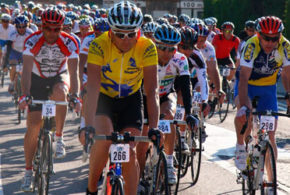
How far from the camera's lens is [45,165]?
7.11 metres

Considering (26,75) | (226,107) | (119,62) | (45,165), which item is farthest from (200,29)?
(226,107)

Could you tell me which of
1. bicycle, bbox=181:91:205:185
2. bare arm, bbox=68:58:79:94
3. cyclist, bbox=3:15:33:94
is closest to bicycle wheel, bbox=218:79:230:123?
cyclist, bbox=3:15:33:94

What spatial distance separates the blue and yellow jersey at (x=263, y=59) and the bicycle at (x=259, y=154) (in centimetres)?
39

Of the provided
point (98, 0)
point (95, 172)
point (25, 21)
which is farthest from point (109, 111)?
point (98, 0)

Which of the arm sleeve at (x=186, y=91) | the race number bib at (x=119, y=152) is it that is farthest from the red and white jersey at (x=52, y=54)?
the race number bib at (x=119, y=152)

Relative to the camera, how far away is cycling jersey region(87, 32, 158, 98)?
569 cm

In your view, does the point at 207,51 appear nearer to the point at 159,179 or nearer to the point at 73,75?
the point at 73,75

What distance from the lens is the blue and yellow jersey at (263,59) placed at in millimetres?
6941

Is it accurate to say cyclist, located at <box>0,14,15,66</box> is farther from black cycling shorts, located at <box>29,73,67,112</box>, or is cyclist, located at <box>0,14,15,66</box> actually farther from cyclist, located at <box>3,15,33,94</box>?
black cycling shorts, located at <box>29,73,67,112</box>

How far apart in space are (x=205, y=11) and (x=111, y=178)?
33001mm

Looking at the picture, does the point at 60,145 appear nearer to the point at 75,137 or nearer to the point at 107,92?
the point at 107,92

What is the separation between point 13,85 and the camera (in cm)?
1514

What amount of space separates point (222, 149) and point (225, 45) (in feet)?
21.8

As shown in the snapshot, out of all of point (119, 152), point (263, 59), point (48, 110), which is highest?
point (263, 59)
